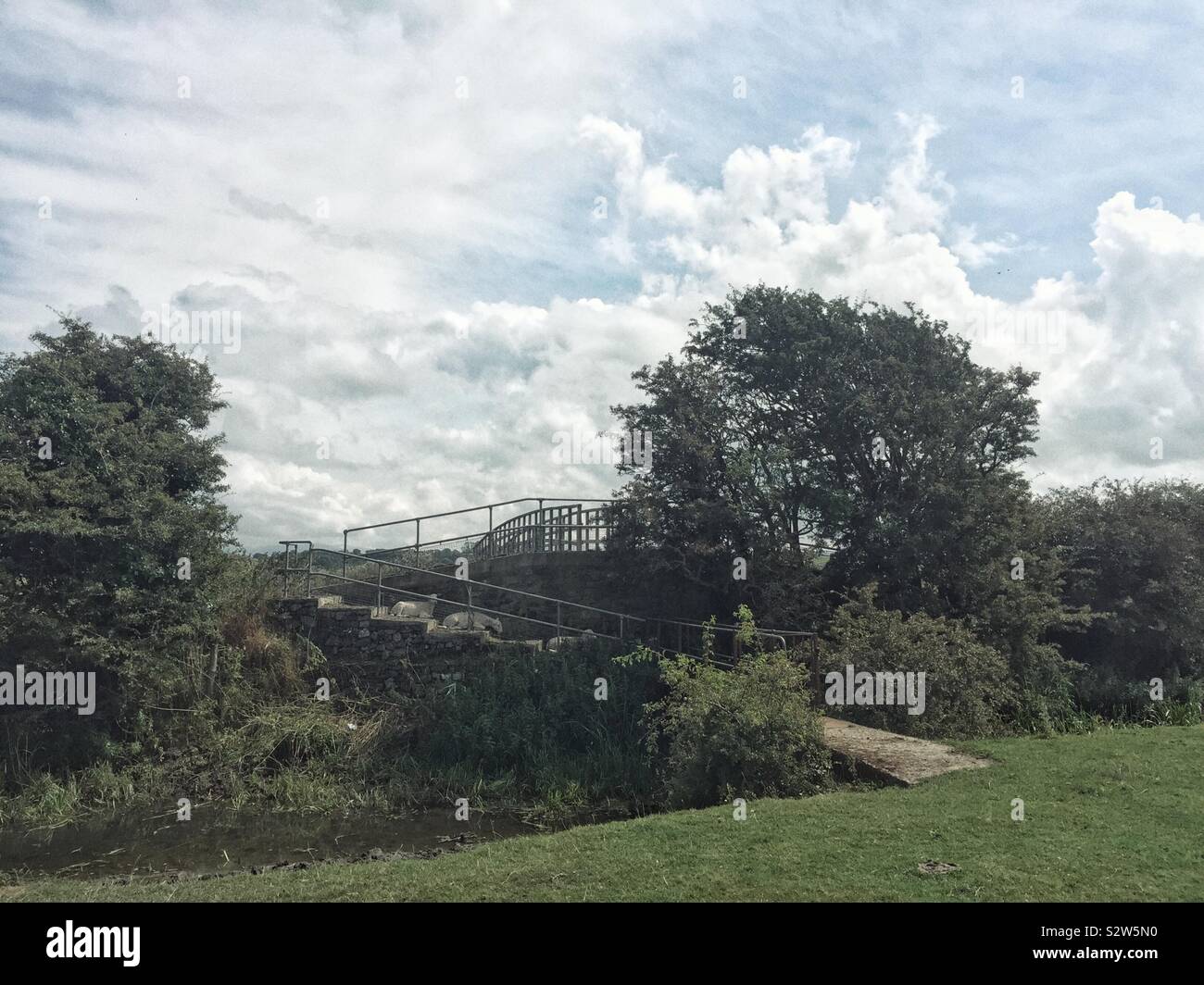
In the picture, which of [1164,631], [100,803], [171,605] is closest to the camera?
[100,803]

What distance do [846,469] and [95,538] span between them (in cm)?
1464

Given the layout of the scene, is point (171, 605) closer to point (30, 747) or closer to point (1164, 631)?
point (30, 747)

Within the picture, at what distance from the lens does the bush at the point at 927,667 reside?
43.0 feet

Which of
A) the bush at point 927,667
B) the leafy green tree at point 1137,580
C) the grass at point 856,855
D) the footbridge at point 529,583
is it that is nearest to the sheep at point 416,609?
the footbridge at point 529,583

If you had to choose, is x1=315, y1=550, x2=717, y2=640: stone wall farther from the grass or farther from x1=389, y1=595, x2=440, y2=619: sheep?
the grass

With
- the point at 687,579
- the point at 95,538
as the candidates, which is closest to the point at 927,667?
the point at 687,579

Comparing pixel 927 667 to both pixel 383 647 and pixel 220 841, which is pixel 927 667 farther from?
pixel 220 841

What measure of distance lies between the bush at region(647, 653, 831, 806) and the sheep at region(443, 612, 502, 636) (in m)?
7.36

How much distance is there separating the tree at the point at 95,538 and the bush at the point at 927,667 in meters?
10.9

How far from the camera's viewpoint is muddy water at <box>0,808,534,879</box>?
34.1ft

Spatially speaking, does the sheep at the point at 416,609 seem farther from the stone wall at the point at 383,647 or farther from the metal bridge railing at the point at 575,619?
the stone wall at the point at 383,647

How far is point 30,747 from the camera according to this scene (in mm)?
13852
